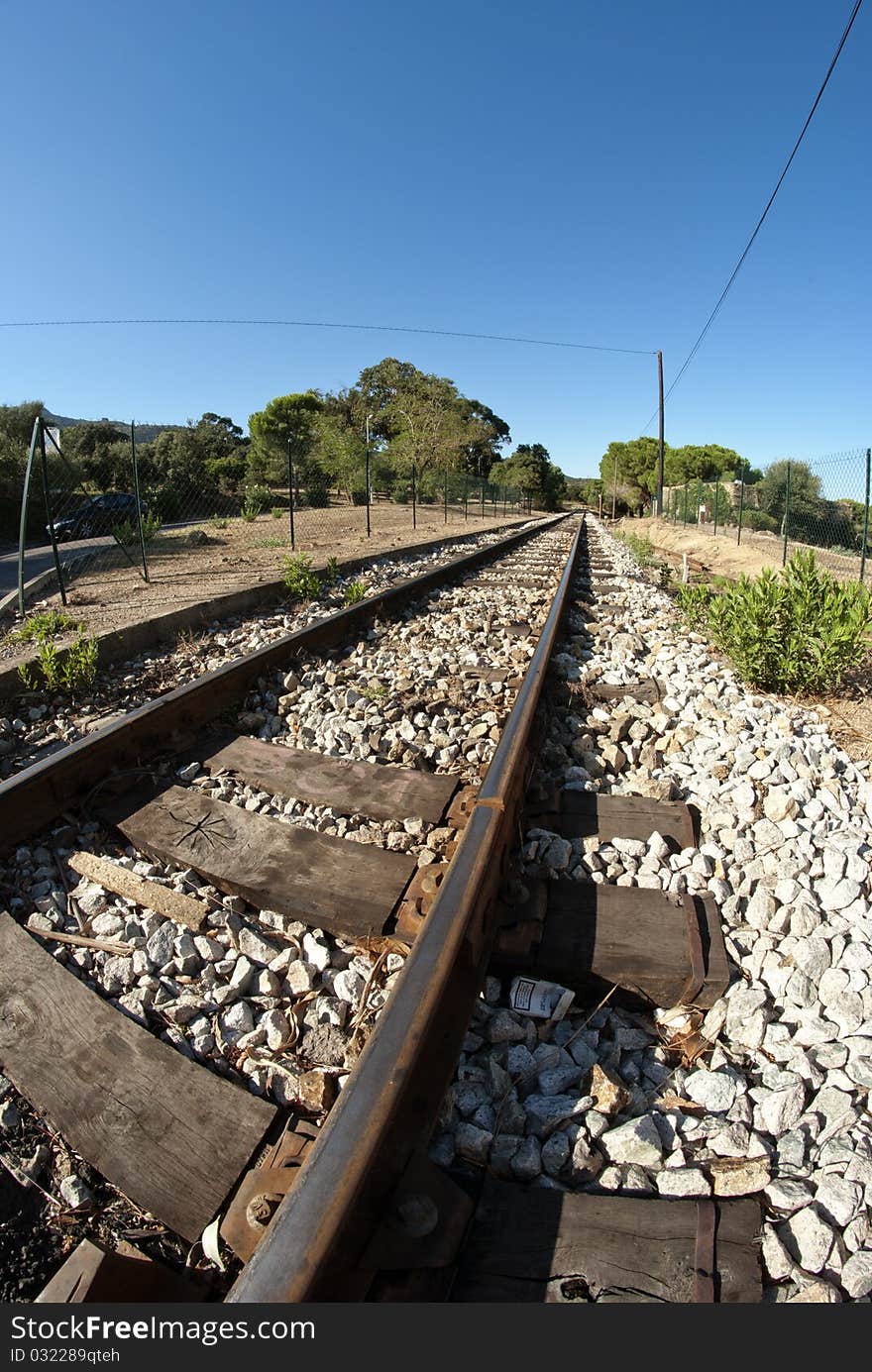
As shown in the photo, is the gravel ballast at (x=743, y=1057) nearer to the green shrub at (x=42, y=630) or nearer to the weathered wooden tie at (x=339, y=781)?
the weathered wooden tie at (x=339, y=781)

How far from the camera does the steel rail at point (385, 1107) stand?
1018mm

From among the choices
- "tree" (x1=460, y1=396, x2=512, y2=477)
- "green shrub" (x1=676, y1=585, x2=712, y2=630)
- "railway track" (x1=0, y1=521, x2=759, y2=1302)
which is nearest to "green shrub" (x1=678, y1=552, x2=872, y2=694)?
"green shrub" (x1=676, y1=585, x2=712, y2=630)

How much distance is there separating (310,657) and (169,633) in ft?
5.14

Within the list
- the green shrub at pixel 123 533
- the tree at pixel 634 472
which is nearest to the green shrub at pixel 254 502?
A: the green shrub at pixel 123 533

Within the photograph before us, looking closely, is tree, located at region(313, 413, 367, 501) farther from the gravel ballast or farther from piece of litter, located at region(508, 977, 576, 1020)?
piece of litter, located at region(508, 977, 576, 1020)

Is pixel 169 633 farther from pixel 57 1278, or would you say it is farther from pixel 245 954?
pixel 57 1278

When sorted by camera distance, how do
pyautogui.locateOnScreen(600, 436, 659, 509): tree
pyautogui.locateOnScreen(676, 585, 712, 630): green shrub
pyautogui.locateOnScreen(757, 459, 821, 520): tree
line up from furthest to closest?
pyautogui.locateOnScreen(600, 436, 659, 509): tree, pyautogui.locateOnScreen(757, 459, 821, 520): tree, pyautogui.locateOnScreen(676, 585, 712, 630): green shrub

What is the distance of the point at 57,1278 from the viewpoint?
113 centimetres

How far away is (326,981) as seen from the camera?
189 cm

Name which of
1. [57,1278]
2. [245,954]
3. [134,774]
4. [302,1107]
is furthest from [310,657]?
[57,1278]

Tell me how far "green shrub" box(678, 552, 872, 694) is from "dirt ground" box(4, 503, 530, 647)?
14.5 feet

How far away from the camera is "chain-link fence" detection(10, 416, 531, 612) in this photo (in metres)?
8.73

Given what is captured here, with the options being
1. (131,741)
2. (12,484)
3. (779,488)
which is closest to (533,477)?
(779,488)

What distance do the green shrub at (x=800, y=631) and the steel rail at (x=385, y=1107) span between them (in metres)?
2.66
